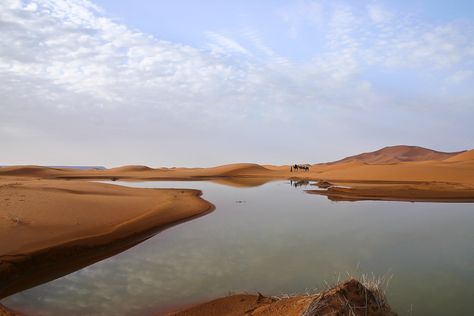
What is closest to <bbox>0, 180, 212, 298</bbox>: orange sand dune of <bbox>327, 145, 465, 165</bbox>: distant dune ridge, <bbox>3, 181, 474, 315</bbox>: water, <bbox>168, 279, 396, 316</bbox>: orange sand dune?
<bbox>3, 181, 474, 315</bbox>: water

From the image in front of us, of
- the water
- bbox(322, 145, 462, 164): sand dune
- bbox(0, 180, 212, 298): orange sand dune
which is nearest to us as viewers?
the water

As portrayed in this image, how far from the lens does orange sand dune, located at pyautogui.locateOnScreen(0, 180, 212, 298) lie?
7793 mm

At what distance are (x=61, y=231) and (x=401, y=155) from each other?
120 m

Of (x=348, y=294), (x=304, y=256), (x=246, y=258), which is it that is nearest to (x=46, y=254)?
(x=246, y=258)

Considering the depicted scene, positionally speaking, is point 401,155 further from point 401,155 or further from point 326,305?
point 326,305

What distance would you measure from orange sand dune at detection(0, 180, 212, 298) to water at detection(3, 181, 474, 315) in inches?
23.7

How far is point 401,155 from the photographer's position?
374 feet

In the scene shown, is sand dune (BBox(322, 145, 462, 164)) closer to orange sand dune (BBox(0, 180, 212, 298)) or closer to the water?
the water

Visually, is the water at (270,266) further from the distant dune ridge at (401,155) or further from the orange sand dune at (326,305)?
the distant dune ridge at (401,155)

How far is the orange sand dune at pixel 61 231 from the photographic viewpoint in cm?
779

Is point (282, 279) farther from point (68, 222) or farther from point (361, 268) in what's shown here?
point (68, 222)

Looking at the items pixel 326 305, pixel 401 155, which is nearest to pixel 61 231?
pixel 326 305

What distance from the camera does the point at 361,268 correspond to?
8.20m

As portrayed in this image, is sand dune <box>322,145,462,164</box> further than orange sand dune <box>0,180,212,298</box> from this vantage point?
Yes
